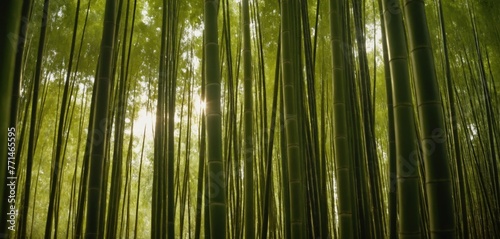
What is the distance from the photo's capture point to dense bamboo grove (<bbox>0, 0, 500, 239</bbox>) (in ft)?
5.66

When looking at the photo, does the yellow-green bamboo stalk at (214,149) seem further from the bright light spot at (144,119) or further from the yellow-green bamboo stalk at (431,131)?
the bright light spot at (144,119)

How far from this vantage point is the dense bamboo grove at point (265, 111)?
1725mm

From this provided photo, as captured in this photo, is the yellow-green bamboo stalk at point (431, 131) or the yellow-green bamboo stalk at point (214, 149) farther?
the yellow-green bamboo stalk at point (214, 149)

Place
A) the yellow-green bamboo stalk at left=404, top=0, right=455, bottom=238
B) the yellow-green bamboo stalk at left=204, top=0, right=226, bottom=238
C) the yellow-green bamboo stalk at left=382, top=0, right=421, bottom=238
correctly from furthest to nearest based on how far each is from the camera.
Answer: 1. the yellow-green bamboo stalk at left=204, top=0, right=226, bottom=238
2. the yellow-green bamboo stalk at left=382, top=0, right=421, bottom=238
3. the yellow-green bamboo stalk at left=404, top=0, right=455, bottom=238

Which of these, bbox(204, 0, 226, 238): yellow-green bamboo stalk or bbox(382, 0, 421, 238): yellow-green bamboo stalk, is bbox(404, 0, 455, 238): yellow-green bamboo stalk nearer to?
bbox(382, 0, 421, 238): yellow-green bamboo stalk

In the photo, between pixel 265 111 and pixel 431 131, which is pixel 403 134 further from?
pixel 265 111

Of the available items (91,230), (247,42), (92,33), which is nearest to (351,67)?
(247,42)

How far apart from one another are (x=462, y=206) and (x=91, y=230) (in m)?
3.67

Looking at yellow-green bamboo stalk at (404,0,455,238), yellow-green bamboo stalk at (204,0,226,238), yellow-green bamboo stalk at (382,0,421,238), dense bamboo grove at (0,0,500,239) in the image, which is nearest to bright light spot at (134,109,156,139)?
dense bamboo grove at (0,0,500,239)

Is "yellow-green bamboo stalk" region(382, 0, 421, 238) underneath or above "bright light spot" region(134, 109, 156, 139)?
underneath

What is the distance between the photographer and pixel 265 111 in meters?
3.74

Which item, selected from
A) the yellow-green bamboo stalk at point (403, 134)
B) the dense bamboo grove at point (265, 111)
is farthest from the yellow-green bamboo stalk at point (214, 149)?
the yellow-green bamboo stalk at point (403, 134)

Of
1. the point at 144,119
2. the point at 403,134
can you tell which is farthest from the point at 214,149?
the point at 144,119

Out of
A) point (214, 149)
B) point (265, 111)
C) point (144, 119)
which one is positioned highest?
point (144, 119)
